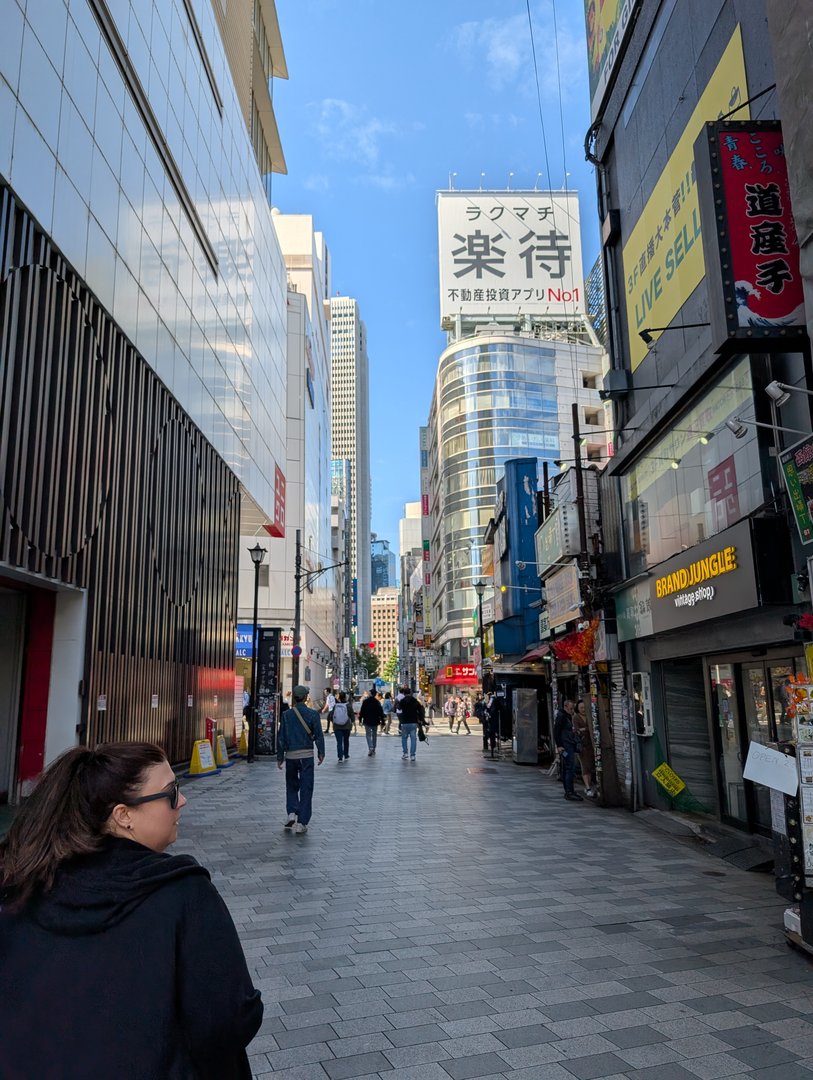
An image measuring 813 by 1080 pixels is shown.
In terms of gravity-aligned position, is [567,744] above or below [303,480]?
below

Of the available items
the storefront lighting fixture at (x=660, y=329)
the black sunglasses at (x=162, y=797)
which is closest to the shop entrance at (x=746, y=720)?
the storefront lighting fixture at (x=660, y=329)

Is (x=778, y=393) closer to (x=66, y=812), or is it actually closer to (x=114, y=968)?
(x=66, y=812)

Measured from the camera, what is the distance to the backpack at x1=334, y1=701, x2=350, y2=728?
20.8 metres

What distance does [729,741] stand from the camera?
10.7 metres

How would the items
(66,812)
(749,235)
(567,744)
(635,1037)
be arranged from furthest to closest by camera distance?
(567,744)
(749,235)
(635,1037)
(66,812)

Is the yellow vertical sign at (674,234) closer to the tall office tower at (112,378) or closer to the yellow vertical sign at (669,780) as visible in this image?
the yellow vertical sign at (669,780)

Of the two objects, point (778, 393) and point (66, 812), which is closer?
point (66, 812)

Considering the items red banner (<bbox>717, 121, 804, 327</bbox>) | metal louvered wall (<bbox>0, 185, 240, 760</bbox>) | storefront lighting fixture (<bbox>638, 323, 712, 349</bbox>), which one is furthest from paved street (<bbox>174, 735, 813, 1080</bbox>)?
storefront lighting fixture (<bbox>638, 323, 712, 349</bbox>)

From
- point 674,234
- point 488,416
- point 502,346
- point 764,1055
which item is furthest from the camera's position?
point 488,416

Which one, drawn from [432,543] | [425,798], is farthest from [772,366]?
[432,543]

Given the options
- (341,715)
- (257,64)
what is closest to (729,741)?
(341,715)

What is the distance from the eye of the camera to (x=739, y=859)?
28.5 ft

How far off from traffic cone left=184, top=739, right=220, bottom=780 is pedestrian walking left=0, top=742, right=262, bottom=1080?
671 inches

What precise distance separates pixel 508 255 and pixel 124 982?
78983 mm
